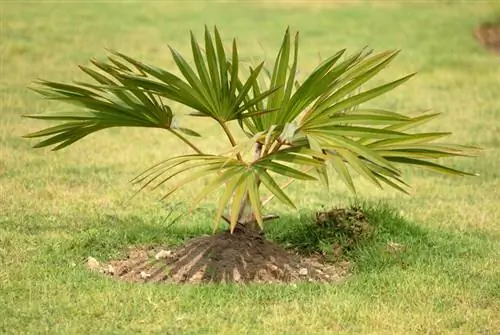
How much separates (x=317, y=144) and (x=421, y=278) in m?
1.23

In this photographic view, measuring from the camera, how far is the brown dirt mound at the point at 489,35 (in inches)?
720

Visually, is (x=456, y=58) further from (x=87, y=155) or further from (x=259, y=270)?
(x=259, y=270)

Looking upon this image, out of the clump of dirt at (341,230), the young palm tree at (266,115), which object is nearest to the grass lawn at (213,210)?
the clump of dirt at (341,230)

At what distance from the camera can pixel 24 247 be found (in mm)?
7473

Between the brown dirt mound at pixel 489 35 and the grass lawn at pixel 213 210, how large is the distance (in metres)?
0.27

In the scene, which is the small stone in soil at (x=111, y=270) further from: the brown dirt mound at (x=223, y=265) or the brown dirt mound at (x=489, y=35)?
the brown dirt mound at (x=489, y=35)

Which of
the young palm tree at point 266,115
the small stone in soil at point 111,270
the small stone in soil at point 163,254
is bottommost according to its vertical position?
the small stone in soil at point 111,270

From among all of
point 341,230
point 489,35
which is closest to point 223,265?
point 341,230

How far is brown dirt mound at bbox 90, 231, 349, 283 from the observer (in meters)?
6.74

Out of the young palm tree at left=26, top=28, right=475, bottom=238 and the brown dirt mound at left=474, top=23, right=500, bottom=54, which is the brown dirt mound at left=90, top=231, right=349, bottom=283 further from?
the brown dirt mound at left=474, top=23, right=500, bottom=54

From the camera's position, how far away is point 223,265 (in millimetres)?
6762

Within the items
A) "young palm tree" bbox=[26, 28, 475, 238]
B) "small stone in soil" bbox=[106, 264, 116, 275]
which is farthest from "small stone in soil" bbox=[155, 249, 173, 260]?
"young palm tree" bbox=[26, 28, 475, 238]

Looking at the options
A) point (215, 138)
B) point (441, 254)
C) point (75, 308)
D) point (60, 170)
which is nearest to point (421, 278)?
point (441, 254)

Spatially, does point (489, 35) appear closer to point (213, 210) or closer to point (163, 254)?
point (213, 210)
